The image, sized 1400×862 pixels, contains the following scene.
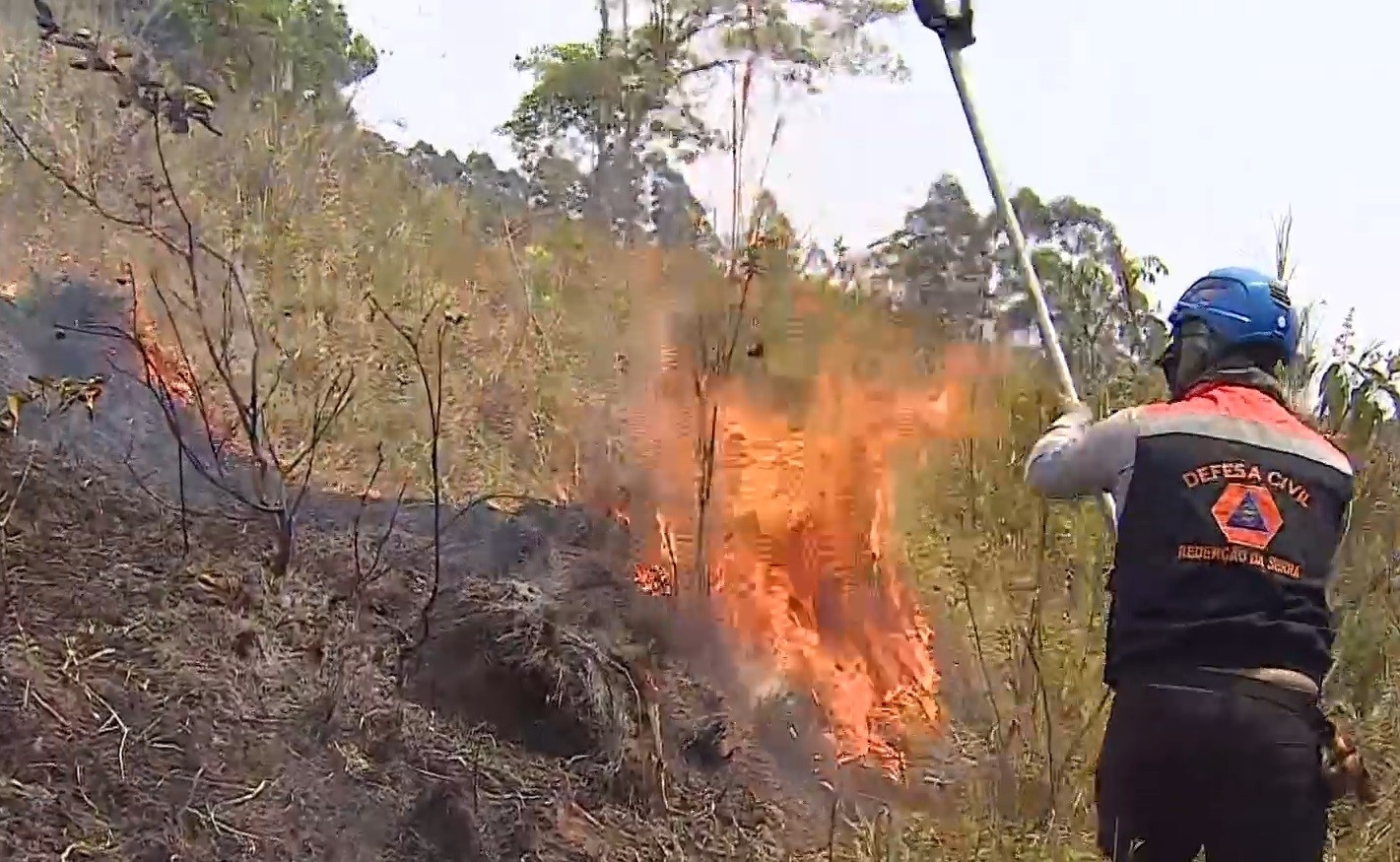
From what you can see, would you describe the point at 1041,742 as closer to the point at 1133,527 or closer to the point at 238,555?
the point at 1133,527

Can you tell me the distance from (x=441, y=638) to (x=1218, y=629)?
244 centimetres

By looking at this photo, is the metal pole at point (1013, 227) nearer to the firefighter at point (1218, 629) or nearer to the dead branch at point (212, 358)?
the firefighter at point (1218, 629)

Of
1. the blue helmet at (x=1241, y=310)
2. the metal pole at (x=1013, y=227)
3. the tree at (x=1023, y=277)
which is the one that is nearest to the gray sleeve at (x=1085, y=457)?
the blue helmet at (x=1241, y=310)

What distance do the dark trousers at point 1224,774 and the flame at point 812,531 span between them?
2259 millimetres

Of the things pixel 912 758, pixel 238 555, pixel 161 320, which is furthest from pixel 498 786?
pixel 161 320

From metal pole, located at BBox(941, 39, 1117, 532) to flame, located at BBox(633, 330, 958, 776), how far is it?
178cm

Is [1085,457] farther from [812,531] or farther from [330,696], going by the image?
[812,531]

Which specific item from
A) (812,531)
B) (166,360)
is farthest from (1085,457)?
(166,360)

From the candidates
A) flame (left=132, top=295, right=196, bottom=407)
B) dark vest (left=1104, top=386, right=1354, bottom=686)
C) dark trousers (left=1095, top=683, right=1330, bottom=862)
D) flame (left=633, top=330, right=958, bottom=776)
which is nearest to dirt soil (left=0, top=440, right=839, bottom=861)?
flame (left=633, top=330, right=958, bottom=776)

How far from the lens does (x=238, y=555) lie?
14.6ft

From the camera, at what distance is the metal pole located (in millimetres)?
3740

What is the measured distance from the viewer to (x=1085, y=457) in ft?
10.2

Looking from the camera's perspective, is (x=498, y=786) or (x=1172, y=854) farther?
(x=498, y=786)

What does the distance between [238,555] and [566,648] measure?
1088 millimetres
